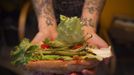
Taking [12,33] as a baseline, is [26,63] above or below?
below

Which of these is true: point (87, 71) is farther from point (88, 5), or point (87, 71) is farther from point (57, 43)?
point (88, 5)

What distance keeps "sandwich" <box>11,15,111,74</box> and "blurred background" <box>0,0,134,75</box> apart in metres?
0.55

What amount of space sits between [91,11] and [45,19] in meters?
0.17

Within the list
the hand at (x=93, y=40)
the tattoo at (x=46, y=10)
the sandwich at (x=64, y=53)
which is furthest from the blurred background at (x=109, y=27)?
the sandwich at (x=64, y=53)

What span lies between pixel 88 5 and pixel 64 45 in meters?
0.29

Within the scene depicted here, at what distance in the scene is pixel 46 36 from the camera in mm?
1308

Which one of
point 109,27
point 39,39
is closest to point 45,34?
point 39,39

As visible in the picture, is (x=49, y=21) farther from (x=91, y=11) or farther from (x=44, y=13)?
(x=91, y=11)

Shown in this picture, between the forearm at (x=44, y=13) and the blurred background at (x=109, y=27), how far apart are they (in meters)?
0.30

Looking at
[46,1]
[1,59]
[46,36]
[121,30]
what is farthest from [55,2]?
[1,59]

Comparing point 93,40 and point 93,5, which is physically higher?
point 93,5

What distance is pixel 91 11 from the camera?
138 cm

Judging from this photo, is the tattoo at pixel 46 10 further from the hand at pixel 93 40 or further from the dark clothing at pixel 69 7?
the hand at pixel 93 40

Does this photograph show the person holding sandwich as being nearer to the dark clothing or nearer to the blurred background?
the dark clothing
